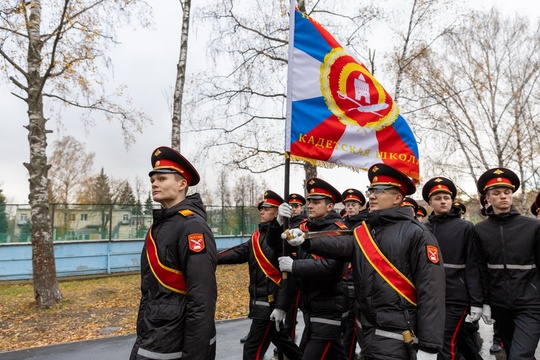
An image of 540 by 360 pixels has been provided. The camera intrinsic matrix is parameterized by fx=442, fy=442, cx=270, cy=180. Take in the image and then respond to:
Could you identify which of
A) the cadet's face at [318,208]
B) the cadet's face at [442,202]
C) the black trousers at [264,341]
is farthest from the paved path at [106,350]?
the cadet's face at [318,208]

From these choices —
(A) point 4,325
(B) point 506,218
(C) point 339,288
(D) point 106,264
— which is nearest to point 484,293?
(B) point 506,218

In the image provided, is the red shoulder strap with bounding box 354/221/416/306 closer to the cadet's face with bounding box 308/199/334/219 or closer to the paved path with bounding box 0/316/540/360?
the cadet's face with bounding box 308/199/334/219

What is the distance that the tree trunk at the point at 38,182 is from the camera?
384 inches

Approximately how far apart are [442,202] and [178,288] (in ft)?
12.2

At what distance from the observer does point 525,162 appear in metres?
20.6

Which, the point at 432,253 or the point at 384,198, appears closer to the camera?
the point at 432,253

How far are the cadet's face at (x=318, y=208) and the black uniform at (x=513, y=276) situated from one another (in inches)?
69.5

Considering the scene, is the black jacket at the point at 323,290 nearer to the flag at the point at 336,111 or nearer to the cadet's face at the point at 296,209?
the flag at the point at 336,111

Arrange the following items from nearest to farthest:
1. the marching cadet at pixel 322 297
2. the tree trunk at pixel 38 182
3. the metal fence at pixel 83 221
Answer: the marching cadet at pixel 322 297 < the tree trunk at pixel 38 182 < the metal fence at pixel 83 221

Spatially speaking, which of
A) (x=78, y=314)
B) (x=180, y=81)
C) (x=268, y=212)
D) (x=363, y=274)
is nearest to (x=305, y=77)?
(x=268, y=212)

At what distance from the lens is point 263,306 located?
17.1ft

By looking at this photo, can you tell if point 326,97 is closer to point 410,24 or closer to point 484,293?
point 484,293

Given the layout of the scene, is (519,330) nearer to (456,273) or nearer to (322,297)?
(456,273)

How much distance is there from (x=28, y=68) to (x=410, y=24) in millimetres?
14290
